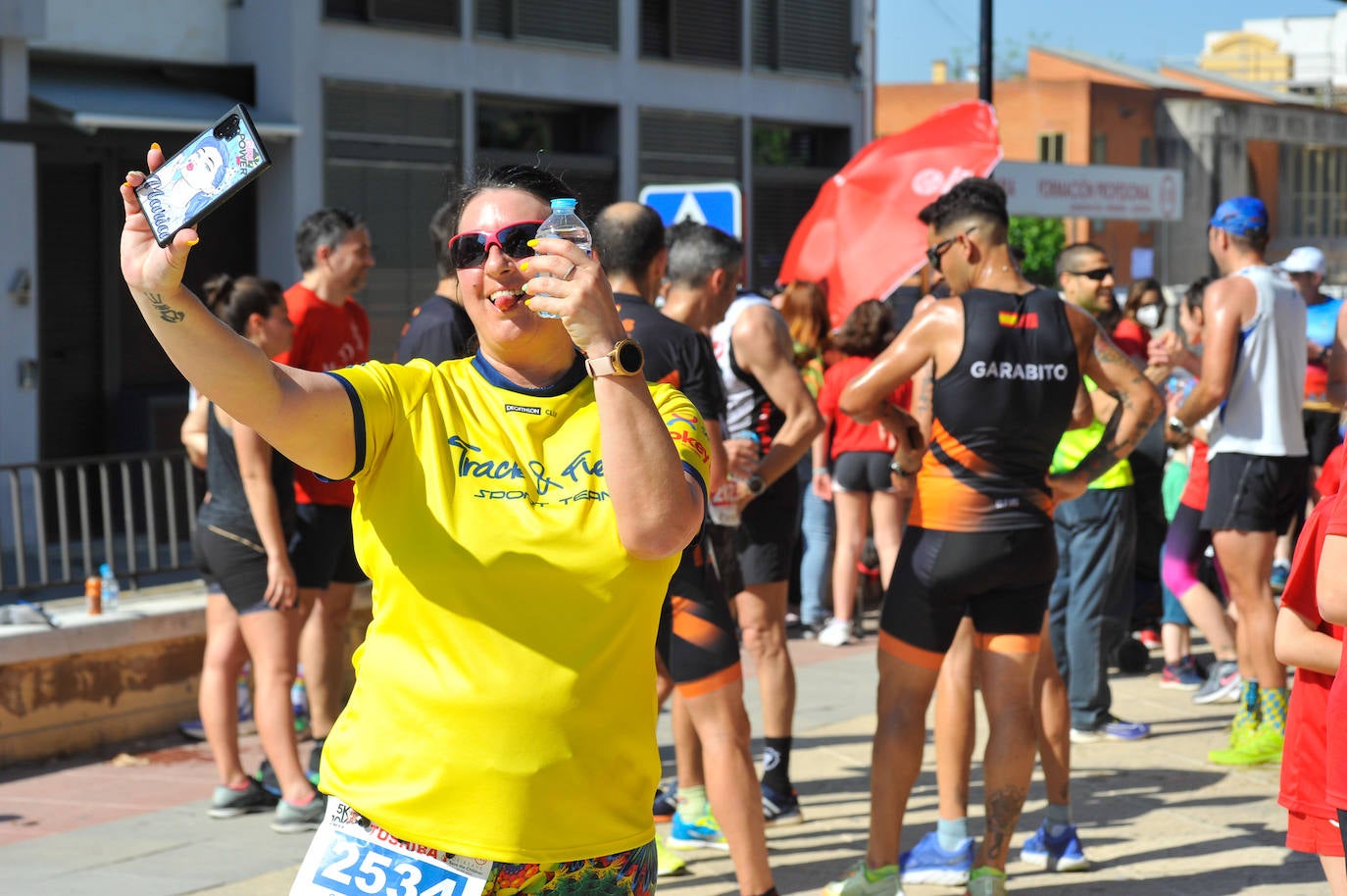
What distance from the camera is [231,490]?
239 inches

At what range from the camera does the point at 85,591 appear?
7629 millimetres

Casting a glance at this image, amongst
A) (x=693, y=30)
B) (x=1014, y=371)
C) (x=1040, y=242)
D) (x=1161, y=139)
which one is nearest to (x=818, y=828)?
(x=1014, y=371)

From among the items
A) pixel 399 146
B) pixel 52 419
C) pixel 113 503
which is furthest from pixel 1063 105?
pixel 113 503

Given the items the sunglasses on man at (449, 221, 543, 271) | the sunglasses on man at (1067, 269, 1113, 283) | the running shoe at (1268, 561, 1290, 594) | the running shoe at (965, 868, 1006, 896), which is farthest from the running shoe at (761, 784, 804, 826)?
the running shoe at (1268, 561, 1290, 594)

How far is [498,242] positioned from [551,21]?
1568cm

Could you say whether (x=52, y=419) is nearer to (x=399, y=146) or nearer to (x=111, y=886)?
(x=399, y=146)

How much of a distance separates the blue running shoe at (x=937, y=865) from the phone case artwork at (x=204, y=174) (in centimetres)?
371

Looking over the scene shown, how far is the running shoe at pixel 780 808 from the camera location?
613cm

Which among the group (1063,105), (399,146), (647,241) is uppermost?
(1063,105)

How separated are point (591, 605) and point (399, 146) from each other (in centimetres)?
1423

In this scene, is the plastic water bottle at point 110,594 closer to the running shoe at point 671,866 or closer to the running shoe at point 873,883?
the running shoe at point 671,866

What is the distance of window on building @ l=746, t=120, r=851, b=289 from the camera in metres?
20.3

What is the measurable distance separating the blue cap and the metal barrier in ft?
16.6

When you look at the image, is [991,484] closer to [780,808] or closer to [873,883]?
[873,883]
